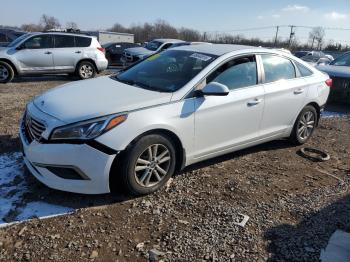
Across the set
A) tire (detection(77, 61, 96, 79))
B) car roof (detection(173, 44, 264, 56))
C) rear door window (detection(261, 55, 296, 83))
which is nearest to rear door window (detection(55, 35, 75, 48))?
tire (detection(77, 61, 96, 79))

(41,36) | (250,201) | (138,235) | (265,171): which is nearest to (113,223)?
(138,235)

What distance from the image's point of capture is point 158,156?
13.2 ft

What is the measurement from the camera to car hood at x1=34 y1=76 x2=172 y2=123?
12.1ft

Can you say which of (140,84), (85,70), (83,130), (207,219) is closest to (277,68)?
(140,84)

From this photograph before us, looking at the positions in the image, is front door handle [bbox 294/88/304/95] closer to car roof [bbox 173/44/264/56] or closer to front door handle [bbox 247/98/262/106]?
car roof [bbox 173/44/264/56]

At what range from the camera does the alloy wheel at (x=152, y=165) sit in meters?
3.90

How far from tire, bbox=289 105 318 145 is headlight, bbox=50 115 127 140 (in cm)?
342

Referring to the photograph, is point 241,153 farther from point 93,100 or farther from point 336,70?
point 336,70

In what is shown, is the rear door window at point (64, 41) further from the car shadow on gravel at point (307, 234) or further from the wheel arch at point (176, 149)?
the car shadow on gravel at point (307, 234)

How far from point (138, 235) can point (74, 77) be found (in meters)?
10.8

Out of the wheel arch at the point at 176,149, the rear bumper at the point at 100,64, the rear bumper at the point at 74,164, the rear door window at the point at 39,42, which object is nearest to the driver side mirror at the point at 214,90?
the wheel arch at the point at 176,149

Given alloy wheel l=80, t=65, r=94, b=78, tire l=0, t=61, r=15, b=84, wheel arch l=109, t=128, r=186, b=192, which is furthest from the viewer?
alloy wheel l=80, t=65, r=94, b=78

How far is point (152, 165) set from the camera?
400 centimetres

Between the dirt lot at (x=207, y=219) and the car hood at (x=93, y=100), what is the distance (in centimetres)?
91
